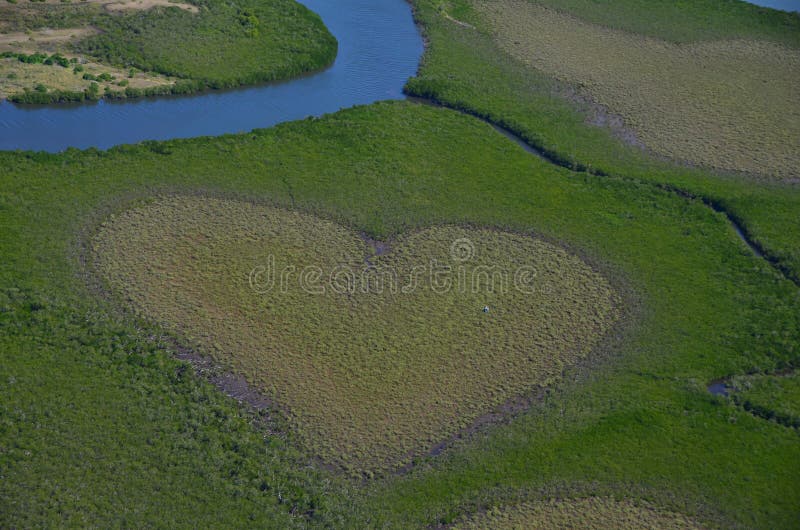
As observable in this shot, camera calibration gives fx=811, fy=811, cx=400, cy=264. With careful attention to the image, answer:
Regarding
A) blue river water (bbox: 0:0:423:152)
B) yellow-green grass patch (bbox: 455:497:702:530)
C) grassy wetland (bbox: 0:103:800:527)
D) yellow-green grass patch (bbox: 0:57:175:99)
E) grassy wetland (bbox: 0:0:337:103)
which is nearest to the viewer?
yellow-green grass patch (bbox: 455:497:702:530)

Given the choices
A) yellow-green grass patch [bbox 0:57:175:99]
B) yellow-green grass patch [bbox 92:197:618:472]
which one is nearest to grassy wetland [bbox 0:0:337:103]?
yellow-green grass patch [bbox 0:57:175:99]

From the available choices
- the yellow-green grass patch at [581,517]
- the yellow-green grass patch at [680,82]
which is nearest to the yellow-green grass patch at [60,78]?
the yellow-green grass patch at [680,82]

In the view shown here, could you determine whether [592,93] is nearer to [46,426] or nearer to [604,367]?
[604,367]

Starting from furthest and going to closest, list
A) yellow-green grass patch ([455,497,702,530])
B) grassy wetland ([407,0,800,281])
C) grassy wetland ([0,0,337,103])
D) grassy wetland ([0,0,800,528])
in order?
grassy wetland ([0,0,337,103])
grassy wetland ([407,0,800,281])
grassy wetland ([0,0,800,528])
yellow-green grass patch ([455,497,702,530])

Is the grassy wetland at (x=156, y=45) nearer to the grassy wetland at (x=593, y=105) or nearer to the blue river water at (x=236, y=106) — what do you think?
the blue river water at (x=236, y=106)

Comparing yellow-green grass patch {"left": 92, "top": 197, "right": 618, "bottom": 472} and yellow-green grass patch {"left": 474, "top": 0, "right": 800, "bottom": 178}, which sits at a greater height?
yellow-green grass patch {"left": 474, "top": 0, "right": 800, "bottom": 178}

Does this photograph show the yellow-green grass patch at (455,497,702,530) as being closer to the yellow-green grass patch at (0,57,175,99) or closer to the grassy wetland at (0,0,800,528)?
the grassy wetland at (0,0,800,528)

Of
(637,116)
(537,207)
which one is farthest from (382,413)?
(637,116)

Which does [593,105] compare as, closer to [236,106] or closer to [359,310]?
[236,106]
